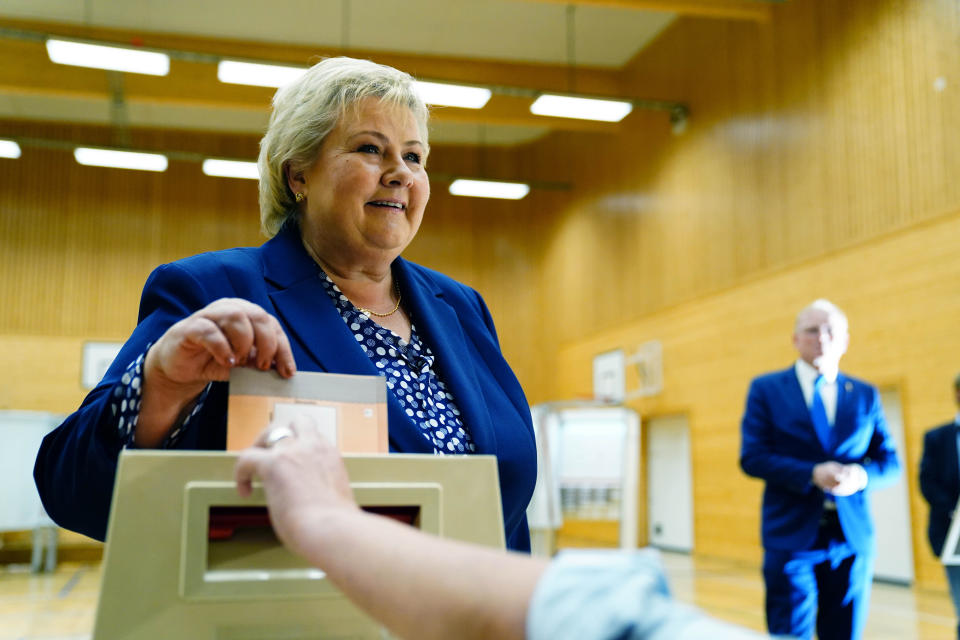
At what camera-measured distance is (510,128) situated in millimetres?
16031

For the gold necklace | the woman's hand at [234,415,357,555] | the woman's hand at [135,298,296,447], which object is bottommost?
the woman's hand at [234,415,357,555]

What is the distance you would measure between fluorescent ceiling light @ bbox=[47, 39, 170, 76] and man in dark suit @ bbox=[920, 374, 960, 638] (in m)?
7.40

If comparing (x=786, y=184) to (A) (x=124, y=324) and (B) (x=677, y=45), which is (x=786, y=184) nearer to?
(B) (x=677, y=45)

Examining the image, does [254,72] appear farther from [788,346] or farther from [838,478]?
[838,478]

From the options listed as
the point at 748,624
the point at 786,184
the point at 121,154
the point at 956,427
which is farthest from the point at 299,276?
the point at 121,154

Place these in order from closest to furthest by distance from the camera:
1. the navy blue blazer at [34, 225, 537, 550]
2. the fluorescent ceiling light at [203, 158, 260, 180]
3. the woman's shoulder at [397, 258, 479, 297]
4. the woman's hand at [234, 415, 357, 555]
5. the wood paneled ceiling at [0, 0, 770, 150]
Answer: the woman's hand at [234, 415, 357, 555], the navy blue blazer at [34, 225, 537, 550], the woman's shoulder at [397, 258, 479, 297], the wood paneled ceiling at [0, 0, 770, 150], the fluorescent ceiling light at [203, 158, 260, 180]

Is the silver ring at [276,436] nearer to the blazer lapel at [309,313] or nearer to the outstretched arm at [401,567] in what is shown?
the outstretched arm at [401,567]

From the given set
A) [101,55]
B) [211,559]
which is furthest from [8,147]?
[211,559]

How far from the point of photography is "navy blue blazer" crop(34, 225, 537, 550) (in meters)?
1.09

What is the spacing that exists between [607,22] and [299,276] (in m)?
11.9

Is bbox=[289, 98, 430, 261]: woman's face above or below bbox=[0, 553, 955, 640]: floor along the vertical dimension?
above

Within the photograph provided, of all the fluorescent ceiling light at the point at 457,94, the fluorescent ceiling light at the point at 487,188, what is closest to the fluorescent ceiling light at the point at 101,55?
the fluorescent ceiling light at the point at 457,94

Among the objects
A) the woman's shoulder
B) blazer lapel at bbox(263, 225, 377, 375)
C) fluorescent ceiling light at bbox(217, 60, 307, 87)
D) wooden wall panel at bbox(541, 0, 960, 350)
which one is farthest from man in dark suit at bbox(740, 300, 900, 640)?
fluorescent ceiling light at bbox(217, 60, 307, 87)

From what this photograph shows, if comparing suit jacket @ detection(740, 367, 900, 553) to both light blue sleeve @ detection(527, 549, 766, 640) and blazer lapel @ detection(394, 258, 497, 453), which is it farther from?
light blue sleeve @ detection(527, 549, 766, 640)
